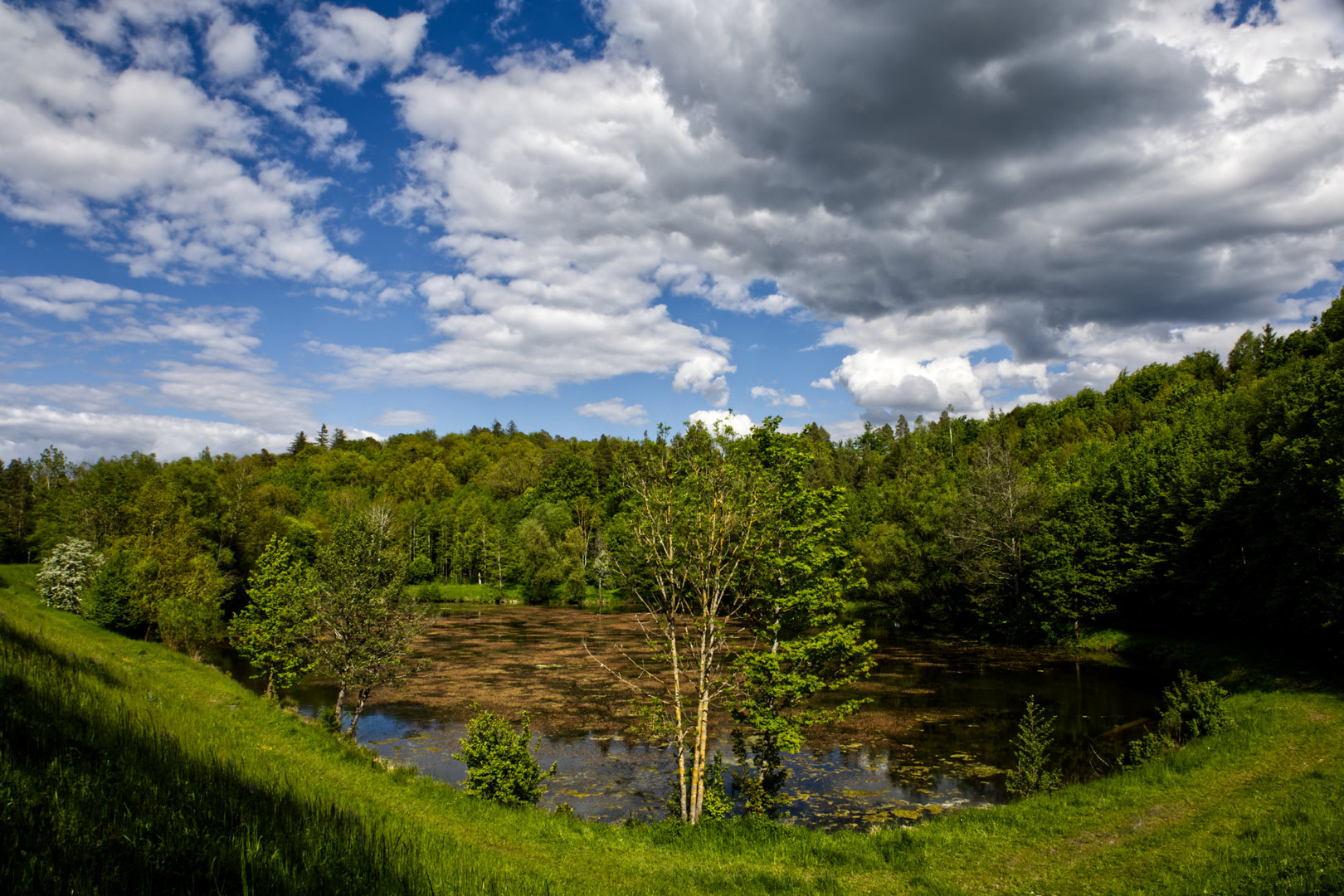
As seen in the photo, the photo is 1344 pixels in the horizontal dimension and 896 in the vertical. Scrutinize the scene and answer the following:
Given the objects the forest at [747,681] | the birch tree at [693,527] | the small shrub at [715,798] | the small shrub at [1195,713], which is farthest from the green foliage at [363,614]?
the small shrub at [1195,713]

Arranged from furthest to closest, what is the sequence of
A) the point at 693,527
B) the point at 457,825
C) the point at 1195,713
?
the point at 1195,713 < the point at 693,527 < the point at 457,825

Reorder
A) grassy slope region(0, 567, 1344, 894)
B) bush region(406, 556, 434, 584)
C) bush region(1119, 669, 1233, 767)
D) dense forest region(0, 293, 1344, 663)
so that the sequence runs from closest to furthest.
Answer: grassy slope region(0, 567, 1344, 894), bush region(1119, 669, 1233, 767), dense forest region(0, 293, 1344, 663), bush region(406, 556, 434, 584)

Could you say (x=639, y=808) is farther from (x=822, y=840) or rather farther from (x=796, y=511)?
(x=796, y=511)

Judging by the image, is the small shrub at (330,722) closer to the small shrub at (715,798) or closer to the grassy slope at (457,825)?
the grassy slope at (457,825)

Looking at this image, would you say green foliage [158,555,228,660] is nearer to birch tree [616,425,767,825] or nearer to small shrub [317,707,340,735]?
small shrub [317,707,340,735]

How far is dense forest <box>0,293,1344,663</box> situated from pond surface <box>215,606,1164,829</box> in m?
7.31

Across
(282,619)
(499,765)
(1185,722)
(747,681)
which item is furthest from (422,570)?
(1185,722)

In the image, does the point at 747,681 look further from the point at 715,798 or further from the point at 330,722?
the point at 330,722

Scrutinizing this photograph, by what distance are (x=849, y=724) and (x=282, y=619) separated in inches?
1093

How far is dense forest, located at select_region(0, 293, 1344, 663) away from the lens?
34406 millimetres

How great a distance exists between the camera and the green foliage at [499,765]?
53.5ft

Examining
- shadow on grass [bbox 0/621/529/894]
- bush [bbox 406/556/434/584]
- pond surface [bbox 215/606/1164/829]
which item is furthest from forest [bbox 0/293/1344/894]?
bush [bbox 406/556/434/584]

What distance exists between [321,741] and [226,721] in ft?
8.34

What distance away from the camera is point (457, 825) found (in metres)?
12.4
